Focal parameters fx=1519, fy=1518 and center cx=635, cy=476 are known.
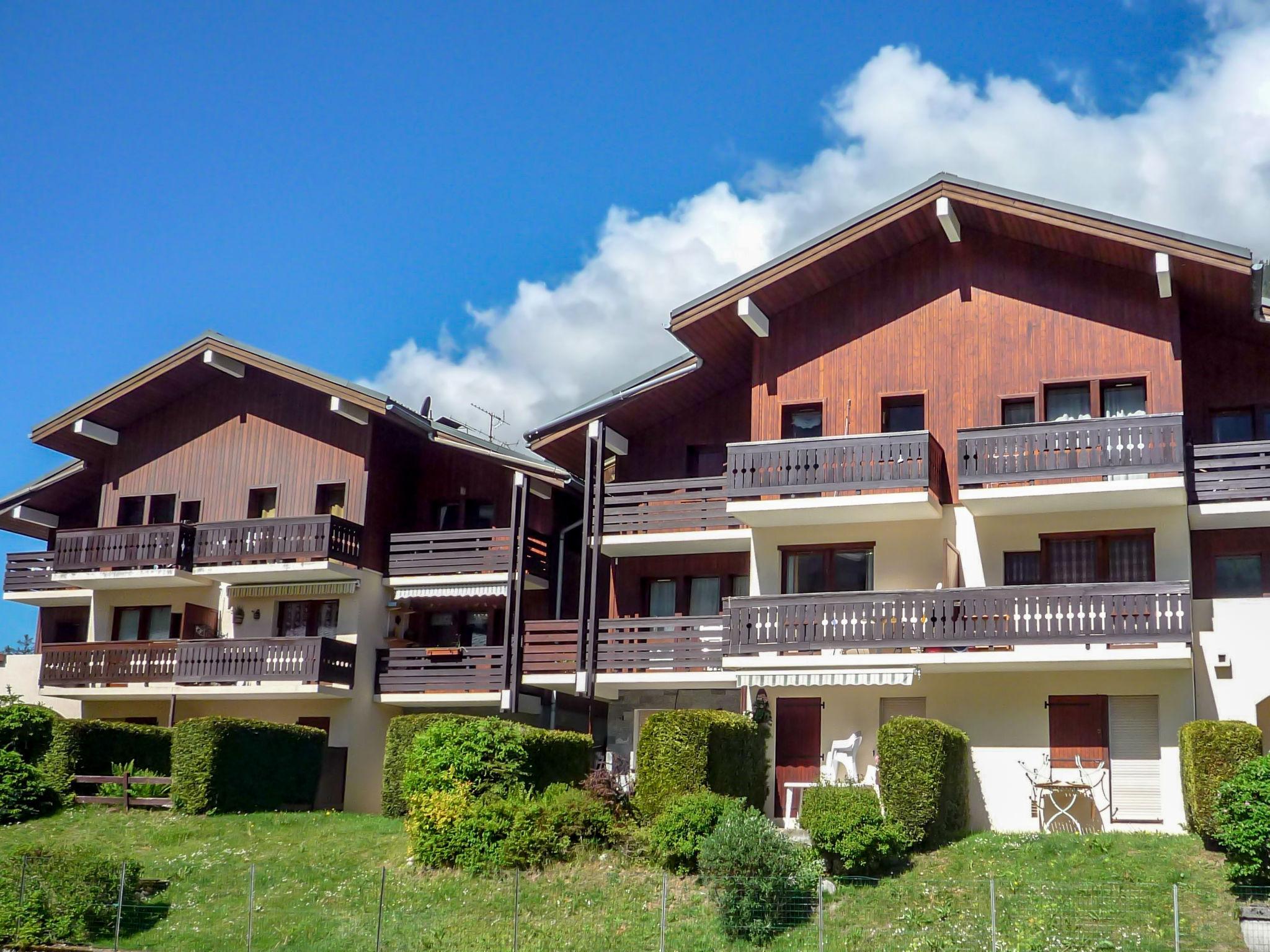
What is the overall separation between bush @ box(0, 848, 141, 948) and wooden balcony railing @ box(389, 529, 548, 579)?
36.8ft

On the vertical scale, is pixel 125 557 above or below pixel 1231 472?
below

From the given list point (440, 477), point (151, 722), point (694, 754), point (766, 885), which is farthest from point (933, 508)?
point (151, 722)

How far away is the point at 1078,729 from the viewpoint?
28.1 meters

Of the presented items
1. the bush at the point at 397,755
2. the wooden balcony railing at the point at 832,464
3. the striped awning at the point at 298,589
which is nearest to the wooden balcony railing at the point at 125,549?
the striped awning at the point at 298,589

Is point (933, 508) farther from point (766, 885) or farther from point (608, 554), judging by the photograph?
point (766, 885)

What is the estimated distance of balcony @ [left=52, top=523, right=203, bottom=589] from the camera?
120 ft

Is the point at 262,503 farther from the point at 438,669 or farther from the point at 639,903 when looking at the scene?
the point at 639,903

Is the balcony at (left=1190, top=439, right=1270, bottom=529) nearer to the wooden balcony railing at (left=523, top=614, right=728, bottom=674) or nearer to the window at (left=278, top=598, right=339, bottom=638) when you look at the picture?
the wooden balcony railing at (left=523, top=614, right=728, bottom=674)

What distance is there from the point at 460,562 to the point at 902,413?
10.9 meters

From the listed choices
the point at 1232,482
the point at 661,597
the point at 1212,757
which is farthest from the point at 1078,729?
the point at 661,597

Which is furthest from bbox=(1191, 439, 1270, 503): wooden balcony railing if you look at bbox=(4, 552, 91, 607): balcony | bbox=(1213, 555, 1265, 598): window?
bbox=(4, 552, 91, 607): balcony

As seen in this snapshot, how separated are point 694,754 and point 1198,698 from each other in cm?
922

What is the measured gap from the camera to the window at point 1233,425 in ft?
96.4

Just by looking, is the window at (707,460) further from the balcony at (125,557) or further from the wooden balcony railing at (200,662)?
the balcony at (125,557)
